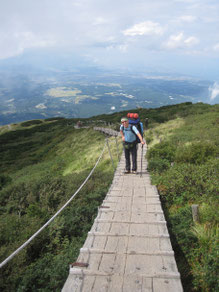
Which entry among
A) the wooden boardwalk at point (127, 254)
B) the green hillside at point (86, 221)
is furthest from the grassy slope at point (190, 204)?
the wooden boardwalk at point (127, 254)

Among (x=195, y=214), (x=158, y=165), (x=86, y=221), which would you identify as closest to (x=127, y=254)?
(x=195, y=214)

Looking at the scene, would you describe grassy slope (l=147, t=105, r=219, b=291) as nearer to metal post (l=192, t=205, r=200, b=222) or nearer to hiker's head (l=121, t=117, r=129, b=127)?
metal post (l=192, t=205, r=200, b=222)

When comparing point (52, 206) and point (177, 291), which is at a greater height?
point (177, 291)

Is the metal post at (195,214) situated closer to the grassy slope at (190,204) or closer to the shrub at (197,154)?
the grassy slope at (190,204)

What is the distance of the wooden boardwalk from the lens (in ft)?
9.97

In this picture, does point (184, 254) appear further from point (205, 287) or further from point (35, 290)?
point (35, 290)

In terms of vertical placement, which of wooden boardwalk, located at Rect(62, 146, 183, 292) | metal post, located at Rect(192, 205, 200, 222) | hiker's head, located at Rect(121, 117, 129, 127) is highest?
hiker's head, located at Rect(121, 117, 129, 127)

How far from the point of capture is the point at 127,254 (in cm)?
374

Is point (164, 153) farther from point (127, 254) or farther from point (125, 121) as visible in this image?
point (127, 254)

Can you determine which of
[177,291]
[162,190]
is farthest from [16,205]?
[177,291]

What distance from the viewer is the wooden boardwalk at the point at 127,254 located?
9.97ft

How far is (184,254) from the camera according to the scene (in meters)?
4.37

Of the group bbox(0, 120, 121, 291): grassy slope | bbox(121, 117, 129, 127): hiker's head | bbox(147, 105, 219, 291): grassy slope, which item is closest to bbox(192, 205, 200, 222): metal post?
bbox(147, 105, 219, 291): grassy slope

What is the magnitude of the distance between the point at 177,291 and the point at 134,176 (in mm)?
5995
